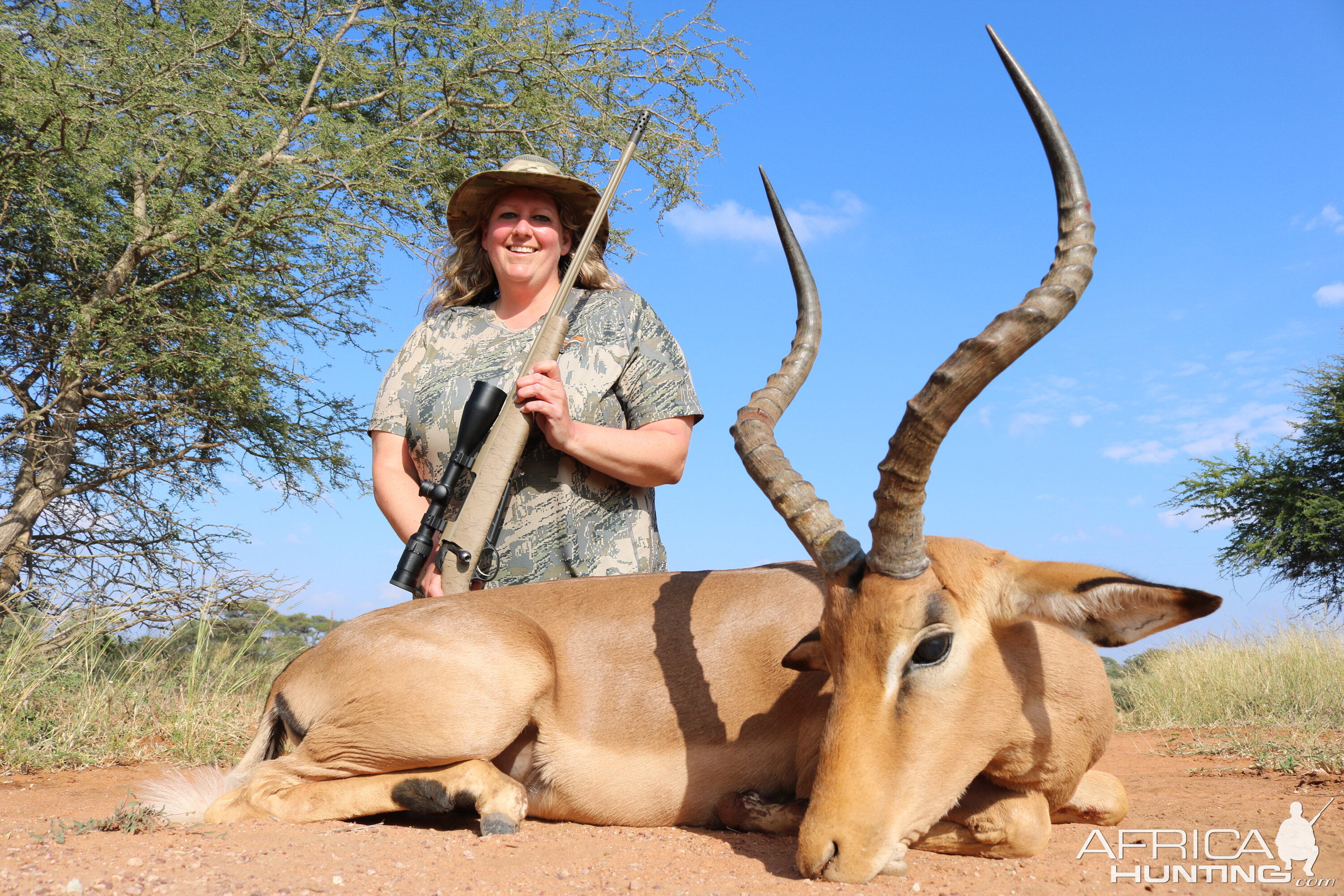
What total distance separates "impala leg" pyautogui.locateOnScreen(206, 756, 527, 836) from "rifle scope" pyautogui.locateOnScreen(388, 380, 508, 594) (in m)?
1.15

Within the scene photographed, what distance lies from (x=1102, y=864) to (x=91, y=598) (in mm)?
9388

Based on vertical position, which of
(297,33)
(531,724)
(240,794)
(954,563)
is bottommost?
(240,794)

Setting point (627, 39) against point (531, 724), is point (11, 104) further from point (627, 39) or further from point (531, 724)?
point (531, 724)

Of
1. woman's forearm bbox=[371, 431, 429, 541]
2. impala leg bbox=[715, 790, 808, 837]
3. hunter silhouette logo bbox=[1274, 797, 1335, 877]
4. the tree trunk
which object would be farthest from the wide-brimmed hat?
the tree trunk

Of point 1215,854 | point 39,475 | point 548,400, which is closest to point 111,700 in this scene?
point 39,475

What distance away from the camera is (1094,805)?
143 inches

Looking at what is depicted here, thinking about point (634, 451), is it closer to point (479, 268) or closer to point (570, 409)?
point (570, 409)

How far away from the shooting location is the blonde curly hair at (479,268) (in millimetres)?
5859

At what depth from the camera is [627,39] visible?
39.9 feet

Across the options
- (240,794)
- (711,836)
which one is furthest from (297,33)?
(711,836)

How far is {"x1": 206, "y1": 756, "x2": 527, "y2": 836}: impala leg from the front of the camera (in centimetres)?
364

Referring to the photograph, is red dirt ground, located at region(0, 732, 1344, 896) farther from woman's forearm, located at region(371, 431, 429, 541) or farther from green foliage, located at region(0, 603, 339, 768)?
green foliage, located at region(0, 603, 339, 768)

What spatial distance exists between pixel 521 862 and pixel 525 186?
3849mm

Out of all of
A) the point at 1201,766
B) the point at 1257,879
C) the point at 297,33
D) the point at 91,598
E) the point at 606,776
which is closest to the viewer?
the point at 1257,879
